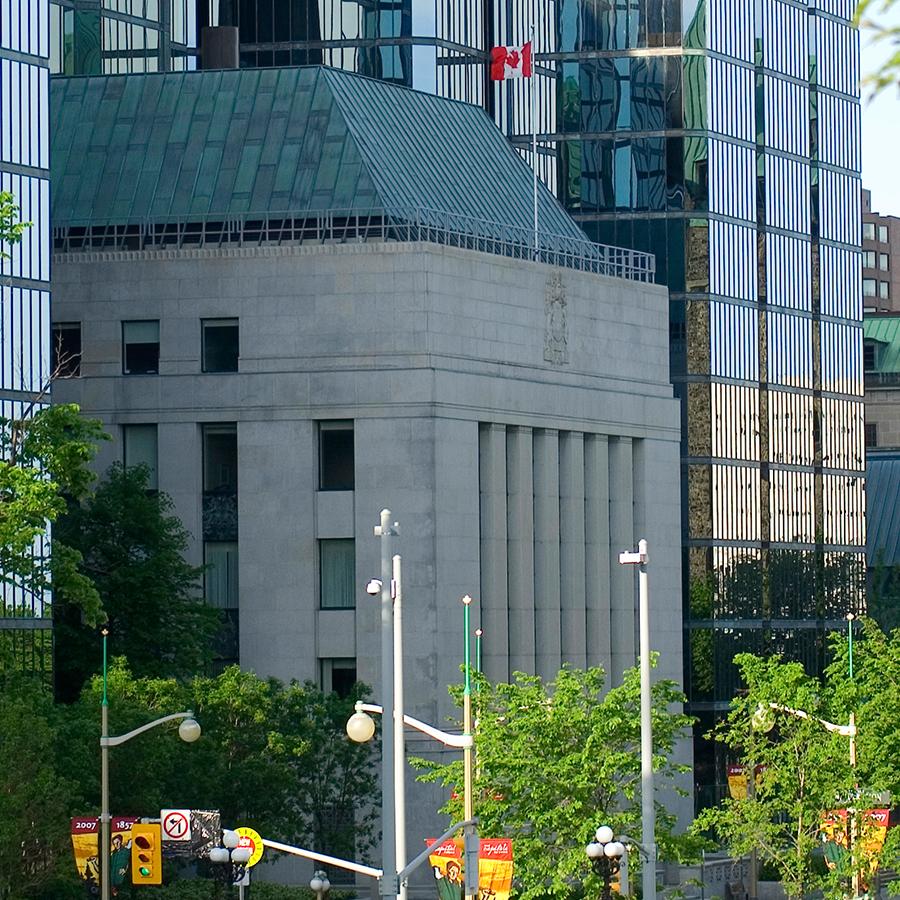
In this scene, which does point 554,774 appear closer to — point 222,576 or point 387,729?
point 387,729

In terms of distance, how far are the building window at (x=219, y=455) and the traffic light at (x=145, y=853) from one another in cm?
3229

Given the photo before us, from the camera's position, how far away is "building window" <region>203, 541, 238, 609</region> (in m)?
92.9

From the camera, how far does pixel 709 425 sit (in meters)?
127

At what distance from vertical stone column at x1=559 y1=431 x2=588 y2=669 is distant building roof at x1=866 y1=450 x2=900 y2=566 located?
6306 cm

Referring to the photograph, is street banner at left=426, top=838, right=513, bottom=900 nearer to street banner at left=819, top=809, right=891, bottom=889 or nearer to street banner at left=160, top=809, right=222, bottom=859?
street banner at left=160, top=809, right=222, bottom=859

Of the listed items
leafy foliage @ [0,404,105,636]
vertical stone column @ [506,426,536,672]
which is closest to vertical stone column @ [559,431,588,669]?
vertical stone column @ [506,426,536,672]

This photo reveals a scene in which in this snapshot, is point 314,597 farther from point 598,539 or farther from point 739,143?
point 739,143

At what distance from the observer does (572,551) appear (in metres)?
98.8

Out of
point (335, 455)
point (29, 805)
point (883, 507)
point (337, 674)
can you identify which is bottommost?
point (29, 805)

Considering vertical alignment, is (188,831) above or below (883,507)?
below

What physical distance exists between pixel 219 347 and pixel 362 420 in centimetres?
554

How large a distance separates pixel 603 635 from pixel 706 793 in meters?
23.2

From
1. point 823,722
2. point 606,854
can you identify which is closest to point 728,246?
point 823,722

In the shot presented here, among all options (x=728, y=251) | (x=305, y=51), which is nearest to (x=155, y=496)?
(x=305, y=51)
